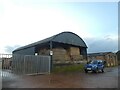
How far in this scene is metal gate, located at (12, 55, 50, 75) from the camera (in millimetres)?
19234

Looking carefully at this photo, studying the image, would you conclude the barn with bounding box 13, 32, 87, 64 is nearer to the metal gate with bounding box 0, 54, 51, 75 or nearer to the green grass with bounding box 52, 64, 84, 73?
the green grass with bounding box 52, 64, 84, 73

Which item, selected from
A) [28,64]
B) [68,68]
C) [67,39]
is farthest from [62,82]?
[67,39]

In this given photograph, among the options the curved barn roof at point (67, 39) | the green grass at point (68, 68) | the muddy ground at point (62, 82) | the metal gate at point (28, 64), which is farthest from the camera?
the curved barn roof at point (67, 39)

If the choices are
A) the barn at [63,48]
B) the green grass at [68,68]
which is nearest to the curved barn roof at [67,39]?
the barn at [63,48]

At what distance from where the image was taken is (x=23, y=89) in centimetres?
998

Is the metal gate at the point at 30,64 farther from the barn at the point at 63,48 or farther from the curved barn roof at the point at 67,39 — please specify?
the curved barn roof at the point at 67,39

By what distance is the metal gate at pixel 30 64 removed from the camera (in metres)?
19.2

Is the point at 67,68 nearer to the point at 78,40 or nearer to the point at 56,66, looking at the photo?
the point at 56,66

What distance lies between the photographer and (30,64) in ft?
66.2

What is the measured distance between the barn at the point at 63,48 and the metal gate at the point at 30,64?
274 cm

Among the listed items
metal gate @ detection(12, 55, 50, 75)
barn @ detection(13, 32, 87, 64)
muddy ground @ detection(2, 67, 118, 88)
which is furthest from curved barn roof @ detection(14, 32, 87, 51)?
muddy ground @ detection(2, 67, 118, 88)

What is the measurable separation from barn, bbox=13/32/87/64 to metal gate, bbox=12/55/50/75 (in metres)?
2.74

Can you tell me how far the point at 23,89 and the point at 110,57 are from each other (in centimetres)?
3602

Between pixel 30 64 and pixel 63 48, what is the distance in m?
10.6
